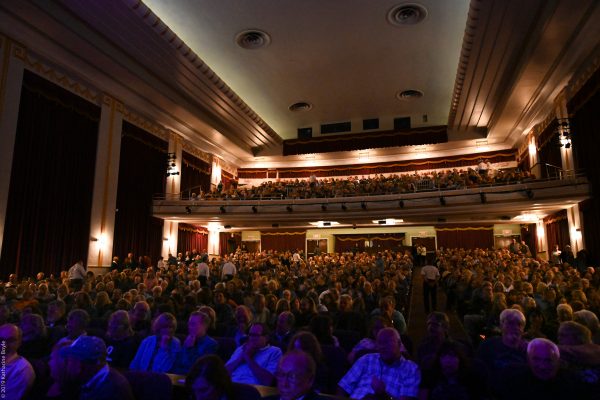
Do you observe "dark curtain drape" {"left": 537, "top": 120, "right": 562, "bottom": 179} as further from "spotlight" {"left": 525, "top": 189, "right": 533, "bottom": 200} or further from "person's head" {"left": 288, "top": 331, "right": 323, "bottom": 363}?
"person's head" {"left": 288, "top": 331, "right": 323, "bottom": 363}

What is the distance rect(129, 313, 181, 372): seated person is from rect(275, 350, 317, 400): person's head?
1601mm

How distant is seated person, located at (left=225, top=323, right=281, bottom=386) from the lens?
288cm

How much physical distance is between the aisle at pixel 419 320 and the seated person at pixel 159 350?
309 centimetres

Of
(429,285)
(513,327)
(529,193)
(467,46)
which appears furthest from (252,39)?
(513,327)

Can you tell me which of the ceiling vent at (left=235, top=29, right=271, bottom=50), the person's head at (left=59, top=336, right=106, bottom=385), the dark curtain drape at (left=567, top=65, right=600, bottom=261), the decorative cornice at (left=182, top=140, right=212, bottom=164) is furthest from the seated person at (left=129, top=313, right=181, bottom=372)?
the decorative cornice at (left=182, top=140, right=212, bottom=164)

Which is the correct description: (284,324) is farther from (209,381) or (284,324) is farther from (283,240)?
(283,240)

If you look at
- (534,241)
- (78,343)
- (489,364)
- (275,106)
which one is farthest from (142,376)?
(534,241)

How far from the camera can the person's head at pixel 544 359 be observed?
2.42 m

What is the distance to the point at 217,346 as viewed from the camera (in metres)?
3.30

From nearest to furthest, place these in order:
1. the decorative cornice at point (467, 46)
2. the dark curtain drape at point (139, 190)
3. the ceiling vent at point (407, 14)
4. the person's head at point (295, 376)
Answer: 1. the person's head at point (295, 376)
2. the decorative cornice at point (467, 46)
3. the ceiling vent at point (407, 14)
4. the dark curtain drape at point (139, 190)

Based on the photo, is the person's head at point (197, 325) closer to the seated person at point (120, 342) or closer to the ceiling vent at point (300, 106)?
the seated person at point (120, 342)

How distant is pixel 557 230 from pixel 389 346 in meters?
15.6

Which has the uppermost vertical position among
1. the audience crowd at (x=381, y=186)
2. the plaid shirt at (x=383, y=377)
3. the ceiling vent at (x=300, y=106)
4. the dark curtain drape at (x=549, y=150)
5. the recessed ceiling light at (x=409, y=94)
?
the recessed ceiling light at (x=409, y=94)

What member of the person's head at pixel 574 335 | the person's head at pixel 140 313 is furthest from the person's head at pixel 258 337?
the person's head at pixel 574 335
